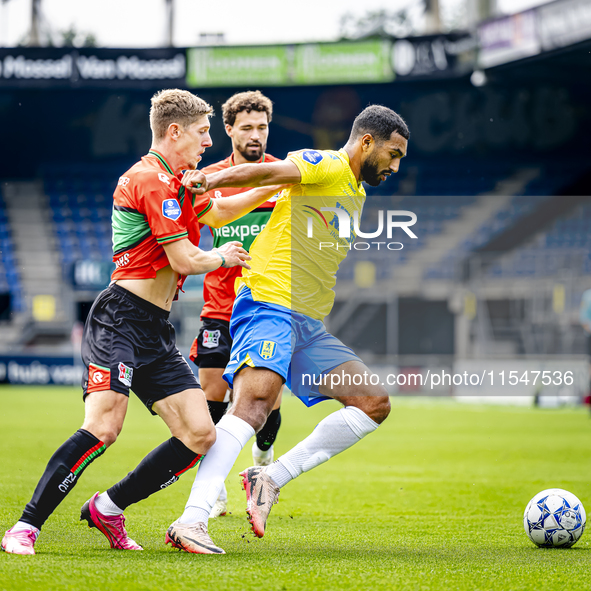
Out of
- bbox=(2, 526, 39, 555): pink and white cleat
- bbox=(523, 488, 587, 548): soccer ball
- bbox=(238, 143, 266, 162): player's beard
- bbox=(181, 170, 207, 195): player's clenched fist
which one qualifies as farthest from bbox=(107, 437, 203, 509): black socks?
bbox=(238, 143, 266, 162): player's beard

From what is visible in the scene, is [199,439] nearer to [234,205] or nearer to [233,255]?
[233,255]

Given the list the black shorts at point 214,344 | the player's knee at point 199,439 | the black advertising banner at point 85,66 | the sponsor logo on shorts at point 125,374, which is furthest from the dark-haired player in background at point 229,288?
the black advertising banner at point 85,66

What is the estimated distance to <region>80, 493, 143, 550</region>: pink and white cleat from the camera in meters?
3.71

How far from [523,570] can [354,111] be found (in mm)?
19566

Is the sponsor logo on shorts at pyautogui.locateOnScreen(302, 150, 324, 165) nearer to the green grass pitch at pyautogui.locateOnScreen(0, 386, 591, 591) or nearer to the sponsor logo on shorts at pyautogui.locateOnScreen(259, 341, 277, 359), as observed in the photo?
the sponsor logo on shorts at pyautogui.locateOnScreen(259, 341, 277, 359)

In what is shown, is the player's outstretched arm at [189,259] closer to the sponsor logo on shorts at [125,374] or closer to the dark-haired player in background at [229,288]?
the sponsor logo on shorts at [125,374]

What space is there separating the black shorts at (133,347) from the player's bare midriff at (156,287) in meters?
0.02

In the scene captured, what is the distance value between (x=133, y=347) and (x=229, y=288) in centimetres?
152

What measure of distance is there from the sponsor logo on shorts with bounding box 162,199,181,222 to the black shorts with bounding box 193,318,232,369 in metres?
1.61

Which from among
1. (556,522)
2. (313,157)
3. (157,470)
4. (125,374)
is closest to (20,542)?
(157,470)

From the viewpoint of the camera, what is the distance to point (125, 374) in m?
3.51

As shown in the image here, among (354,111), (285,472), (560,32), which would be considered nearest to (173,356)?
(285,472)

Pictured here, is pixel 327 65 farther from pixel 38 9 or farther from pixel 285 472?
pixel 285 472

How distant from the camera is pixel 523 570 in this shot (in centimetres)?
337
